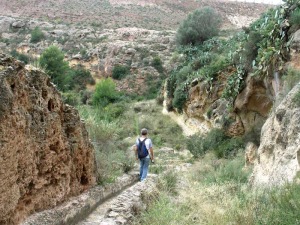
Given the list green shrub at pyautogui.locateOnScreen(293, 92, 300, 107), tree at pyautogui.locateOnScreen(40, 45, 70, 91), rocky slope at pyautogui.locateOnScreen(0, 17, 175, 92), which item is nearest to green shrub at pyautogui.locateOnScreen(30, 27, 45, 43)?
rocky slope at pyautogui.locateOnScreen(0, 17, 175, 92)

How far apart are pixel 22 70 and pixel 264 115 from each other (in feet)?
45.4

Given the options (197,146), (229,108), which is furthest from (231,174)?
(197,146)

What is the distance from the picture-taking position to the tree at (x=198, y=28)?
41.1m

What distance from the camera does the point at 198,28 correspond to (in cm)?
4153

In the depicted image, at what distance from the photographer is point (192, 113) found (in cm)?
2797

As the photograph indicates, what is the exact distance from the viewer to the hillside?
67.7 meters

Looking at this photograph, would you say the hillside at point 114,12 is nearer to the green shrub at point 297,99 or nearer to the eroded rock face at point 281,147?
the eroded rock face at point 281,147

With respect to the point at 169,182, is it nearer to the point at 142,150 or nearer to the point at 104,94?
the point at 142,150

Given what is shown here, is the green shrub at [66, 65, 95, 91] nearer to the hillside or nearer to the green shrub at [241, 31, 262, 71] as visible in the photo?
the hillside

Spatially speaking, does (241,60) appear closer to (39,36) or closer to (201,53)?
(201,53)

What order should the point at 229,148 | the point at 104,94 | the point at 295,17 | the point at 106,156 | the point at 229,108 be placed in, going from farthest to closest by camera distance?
the point at 104,94, the point at 229,108, the point at 229,148, the point at 295,17, the point at 106,156

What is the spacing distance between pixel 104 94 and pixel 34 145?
3548 centimetres

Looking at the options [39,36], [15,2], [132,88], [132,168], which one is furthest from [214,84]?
[15,2]

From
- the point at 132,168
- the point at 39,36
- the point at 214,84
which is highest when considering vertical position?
the point at 39,36
